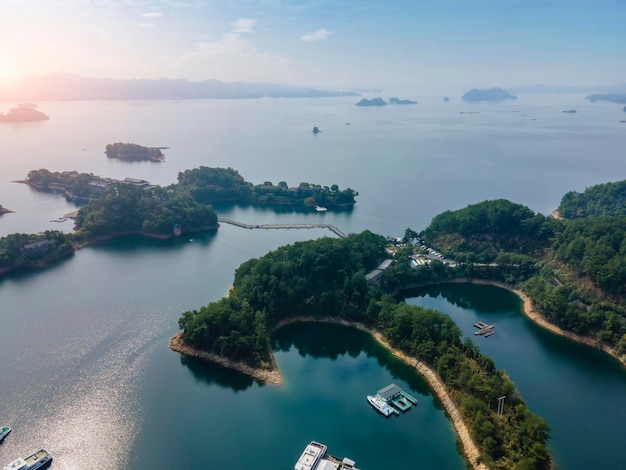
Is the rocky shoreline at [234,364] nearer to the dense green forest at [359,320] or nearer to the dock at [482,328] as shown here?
the dense green forest at [359,320]

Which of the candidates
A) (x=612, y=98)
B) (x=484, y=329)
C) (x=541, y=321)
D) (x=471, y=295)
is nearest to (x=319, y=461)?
(x=484, y=329)

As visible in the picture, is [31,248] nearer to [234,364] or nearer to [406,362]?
[234,364]

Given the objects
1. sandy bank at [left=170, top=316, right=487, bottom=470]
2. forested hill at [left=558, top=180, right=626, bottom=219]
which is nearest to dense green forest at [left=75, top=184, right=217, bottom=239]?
sandy bank at [left=170, top=316, right=487, bottom=470]

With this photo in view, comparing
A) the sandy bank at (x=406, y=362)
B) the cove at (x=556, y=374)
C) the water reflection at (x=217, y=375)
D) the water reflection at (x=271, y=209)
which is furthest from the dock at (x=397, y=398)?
the water reflection at (x=271, y=209)

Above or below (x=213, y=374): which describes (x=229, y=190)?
above

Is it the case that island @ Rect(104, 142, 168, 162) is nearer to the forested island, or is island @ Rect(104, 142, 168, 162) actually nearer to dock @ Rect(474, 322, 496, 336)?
the forested island

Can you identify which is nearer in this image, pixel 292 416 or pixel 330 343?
pixel 292 416
